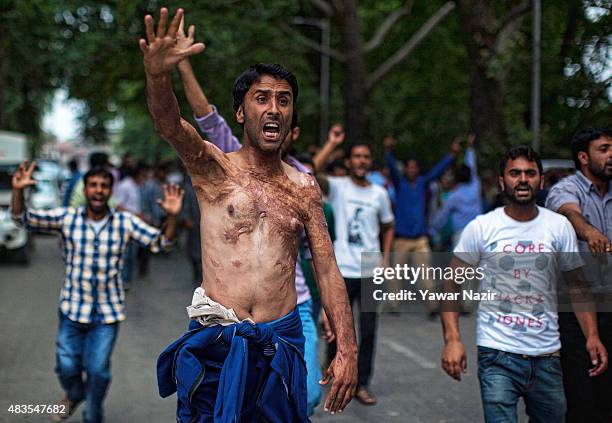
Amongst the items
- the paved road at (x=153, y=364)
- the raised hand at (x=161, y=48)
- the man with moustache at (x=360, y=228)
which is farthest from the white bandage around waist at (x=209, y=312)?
the man with moustache at (x=360, y=228)

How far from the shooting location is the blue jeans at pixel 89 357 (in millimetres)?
5844

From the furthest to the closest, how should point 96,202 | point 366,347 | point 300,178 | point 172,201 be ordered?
point 366,347 → point 96,202 → point 172,201 → point 300,178

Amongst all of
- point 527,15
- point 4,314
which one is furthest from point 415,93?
point 4,314

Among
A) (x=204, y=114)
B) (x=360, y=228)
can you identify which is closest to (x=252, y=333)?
(x=204, y=114)

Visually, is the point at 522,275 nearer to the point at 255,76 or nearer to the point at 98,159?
the point at 255,76

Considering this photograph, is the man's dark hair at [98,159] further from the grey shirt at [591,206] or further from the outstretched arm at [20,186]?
the grey shirt at [591,206]

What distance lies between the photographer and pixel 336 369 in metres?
3.49

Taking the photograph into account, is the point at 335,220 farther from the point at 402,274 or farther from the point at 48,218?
the point at 48,218

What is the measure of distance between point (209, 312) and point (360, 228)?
12.6ft

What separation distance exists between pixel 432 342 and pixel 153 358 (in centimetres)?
285

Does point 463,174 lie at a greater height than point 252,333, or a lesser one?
greater

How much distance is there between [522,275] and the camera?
181 inches

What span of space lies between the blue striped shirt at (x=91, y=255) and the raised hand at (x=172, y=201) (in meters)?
0.32

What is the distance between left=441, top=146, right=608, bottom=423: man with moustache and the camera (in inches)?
178
